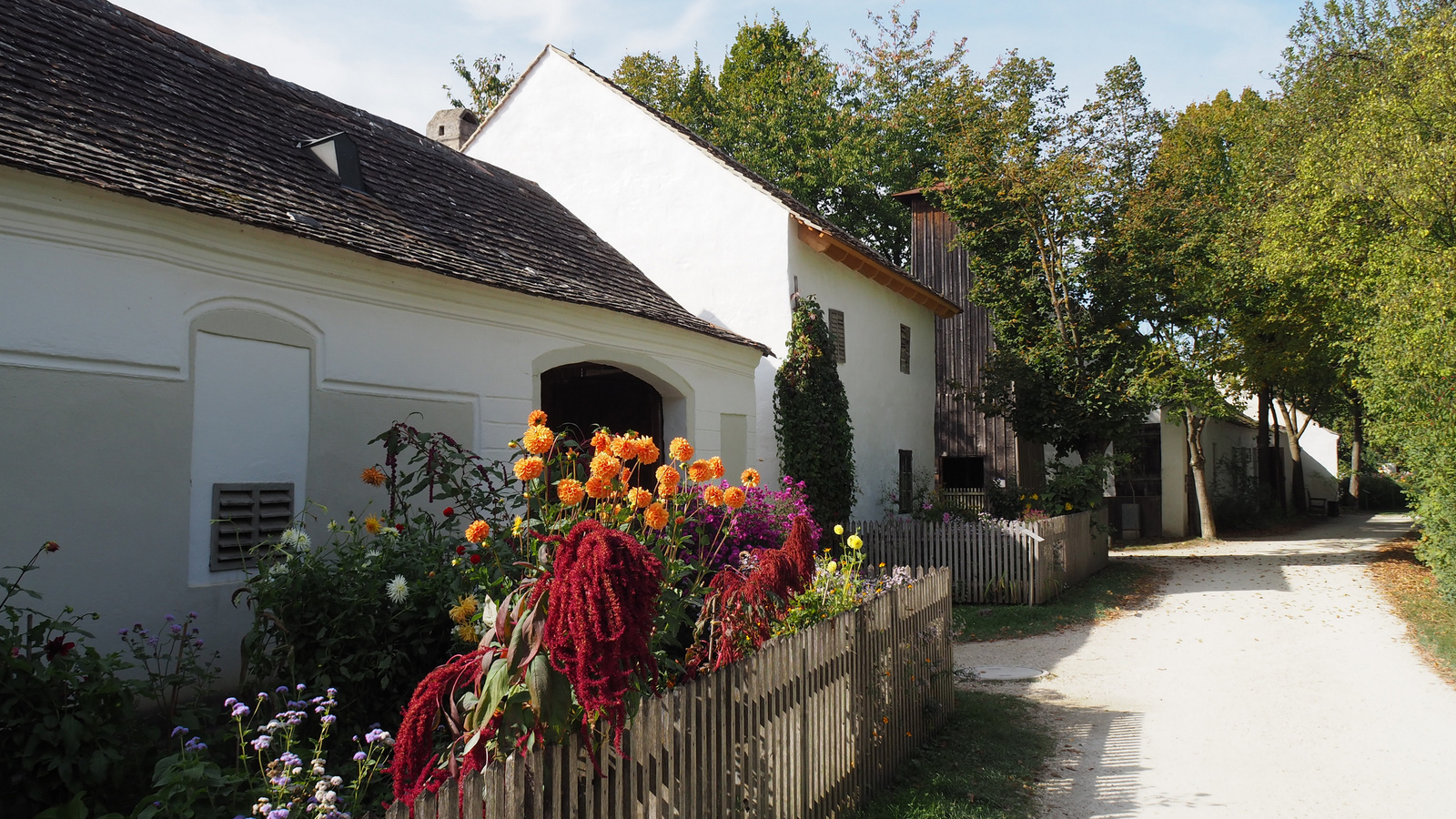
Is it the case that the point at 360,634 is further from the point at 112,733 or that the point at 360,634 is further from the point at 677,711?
the point at 677,711

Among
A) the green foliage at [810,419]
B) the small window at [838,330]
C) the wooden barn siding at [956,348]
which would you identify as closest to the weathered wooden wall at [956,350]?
the wooden barn siding at [956,348]

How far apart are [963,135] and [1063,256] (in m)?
3.13

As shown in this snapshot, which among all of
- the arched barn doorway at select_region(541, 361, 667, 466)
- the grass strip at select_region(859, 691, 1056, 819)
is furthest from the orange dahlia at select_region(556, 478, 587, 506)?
the arched barn doorway at select_region(541, 361, 667, 466)

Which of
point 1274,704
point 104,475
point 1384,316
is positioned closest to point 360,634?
point 104,475

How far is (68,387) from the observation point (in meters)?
5.34

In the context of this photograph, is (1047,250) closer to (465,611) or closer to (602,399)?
(602,399)

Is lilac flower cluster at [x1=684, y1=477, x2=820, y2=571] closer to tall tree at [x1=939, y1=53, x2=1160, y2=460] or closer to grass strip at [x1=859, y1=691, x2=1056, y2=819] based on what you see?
grass strip at [x1=859, y1=691, x2=1056, y2=819]

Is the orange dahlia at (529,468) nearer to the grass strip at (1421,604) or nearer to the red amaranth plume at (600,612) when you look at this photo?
the red amaranth plume at (600,612)

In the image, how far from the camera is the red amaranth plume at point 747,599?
14.0 feet

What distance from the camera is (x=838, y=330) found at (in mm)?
15484

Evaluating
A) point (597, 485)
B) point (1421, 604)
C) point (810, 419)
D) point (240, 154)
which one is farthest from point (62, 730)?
point (1421, 604)

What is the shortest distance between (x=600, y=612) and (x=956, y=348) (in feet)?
60.8

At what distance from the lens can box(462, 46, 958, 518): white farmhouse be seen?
13.9 meters

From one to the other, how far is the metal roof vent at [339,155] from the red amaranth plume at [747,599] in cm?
598
